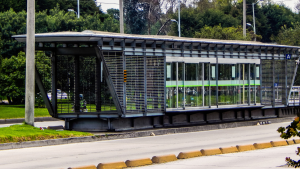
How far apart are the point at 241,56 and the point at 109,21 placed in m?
30.3

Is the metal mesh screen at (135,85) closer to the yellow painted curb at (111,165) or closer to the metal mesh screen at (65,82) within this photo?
the metal mesh screen at (65,82)

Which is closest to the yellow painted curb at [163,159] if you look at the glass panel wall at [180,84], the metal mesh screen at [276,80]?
the glass panel wall at [180,84]

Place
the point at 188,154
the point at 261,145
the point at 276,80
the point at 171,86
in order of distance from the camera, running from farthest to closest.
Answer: the point at 276,80, the point at 171,86, the point at 261,145, the point at 188,154

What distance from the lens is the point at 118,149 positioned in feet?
48.9

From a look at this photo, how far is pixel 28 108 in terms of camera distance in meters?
18.3

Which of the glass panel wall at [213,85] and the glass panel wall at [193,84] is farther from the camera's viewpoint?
the glass panel wall at [213,85]

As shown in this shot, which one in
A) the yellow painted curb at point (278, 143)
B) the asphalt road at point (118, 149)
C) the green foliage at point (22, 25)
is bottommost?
the asphalt road at point (118, 149)

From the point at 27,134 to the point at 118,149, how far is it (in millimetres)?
3707

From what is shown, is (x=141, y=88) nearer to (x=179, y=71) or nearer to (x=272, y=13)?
(x=179, y=71)

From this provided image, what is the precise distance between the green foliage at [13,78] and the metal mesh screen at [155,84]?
56.2 ft

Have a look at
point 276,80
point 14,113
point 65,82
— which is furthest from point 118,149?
point 14,113

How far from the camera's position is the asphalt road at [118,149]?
12172mm

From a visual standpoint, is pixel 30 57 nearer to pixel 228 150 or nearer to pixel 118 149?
pixel 118 149

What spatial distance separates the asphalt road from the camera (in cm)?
1217
